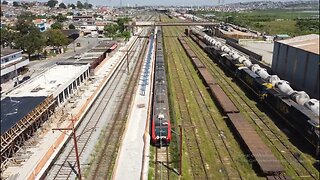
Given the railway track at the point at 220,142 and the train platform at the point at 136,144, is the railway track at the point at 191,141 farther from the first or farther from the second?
the train platform at the point at 136,144

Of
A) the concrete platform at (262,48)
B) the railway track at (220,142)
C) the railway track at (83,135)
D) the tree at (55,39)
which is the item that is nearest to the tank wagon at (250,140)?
the railway track at (220,142)

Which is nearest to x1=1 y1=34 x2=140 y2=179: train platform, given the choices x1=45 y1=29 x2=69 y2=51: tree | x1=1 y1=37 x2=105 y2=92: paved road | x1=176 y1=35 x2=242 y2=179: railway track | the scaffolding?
the scaffolding

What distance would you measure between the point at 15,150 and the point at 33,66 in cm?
3863

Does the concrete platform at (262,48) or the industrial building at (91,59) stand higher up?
the concrete platform at (262,48)

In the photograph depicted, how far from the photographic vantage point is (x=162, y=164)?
26094mm

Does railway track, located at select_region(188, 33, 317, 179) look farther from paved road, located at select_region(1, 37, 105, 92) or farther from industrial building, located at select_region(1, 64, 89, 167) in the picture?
paved road, located at select_region(1, 37, 105, 92)

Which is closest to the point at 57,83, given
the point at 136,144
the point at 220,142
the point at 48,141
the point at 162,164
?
the point at 48,141

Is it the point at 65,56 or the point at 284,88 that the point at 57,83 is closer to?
the point at 284,88

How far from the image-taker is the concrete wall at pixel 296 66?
28.0m

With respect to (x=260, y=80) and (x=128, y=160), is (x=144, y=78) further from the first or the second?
(x=128, y=160)

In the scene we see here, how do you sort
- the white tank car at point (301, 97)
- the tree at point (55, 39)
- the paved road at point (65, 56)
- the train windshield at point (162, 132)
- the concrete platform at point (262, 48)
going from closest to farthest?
1. the train windshield at point (162, 132)
2. the white tank car at point (301, 97)
3. the paved road at point (65, 56)
4. the concrete platform at point (262, 48)
5. the tree at point (55, 39)

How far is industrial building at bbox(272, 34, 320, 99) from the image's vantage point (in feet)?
92.0

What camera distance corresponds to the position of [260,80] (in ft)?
134

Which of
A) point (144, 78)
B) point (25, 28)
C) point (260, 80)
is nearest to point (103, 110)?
point (144, 78)
